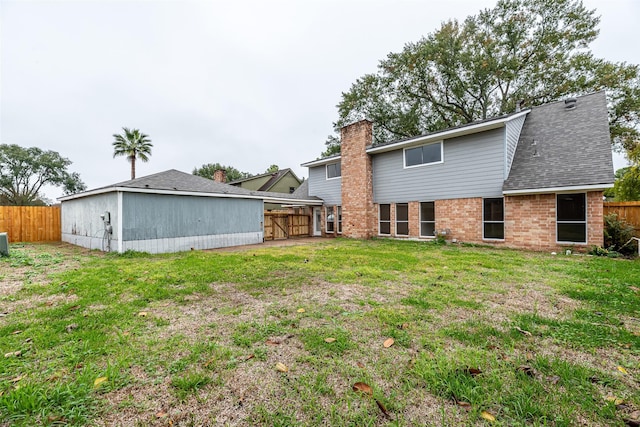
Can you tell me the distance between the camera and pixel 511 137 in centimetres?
1051

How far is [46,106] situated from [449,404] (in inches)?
1065

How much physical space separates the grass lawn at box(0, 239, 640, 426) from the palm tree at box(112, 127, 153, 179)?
71.2ft

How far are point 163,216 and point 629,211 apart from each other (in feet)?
58.1

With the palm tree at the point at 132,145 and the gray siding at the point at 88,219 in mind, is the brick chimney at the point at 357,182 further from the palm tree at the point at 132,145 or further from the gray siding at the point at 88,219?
the palm tree at the point at 132,145

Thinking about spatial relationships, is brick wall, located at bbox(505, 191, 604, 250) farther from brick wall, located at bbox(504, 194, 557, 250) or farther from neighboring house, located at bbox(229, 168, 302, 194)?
neighboring house, located at bbox(229, 168, 302, 194)

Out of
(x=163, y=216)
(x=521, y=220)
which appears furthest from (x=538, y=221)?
(x=163, y=216)

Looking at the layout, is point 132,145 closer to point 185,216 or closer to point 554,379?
point 185,216

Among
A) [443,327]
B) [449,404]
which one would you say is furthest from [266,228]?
[449,404]

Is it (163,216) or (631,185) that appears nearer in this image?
(163,216)

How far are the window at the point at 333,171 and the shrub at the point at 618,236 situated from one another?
11248 mm

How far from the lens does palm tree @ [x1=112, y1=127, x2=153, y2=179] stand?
2238 cm

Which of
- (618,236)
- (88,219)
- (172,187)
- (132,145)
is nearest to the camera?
(618,236)

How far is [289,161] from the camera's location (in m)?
42.8

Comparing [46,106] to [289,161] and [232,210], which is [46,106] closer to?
[232,210]
